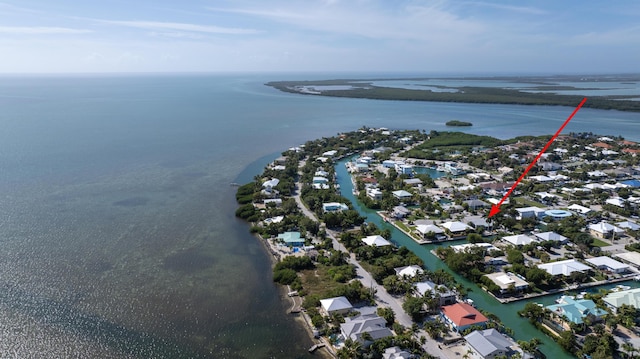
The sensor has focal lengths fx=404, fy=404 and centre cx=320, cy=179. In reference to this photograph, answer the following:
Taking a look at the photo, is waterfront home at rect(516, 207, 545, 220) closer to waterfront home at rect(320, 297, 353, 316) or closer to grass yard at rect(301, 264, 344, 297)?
grass yard at rect(301, 264, 344, 297)

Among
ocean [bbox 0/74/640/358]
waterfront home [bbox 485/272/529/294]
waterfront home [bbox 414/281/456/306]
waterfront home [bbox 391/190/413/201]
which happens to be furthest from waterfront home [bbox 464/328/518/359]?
waterfront home [bbox 391/190/413/201]

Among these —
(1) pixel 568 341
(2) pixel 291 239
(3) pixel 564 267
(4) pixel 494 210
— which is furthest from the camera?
(4) pixel 494 210

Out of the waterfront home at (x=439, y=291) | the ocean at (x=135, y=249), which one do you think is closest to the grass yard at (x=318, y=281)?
the ocean at (x=135, y=249)

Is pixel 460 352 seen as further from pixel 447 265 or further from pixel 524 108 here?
pixel 524 108

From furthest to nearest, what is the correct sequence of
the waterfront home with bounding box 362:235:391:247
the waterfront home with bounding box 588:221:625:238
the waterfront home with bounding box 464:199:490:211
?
the waterfront home with bounding box 464:199:490:211 < the waterfront home with bounding box 588:221:625:238 < the waterfront home with bounding box 362:235:391:247

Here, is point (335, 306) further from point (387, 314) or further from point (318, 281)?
point (318, 281)

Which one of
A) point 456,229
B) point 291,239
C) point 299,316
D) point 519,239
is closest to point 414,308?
point 299,316
